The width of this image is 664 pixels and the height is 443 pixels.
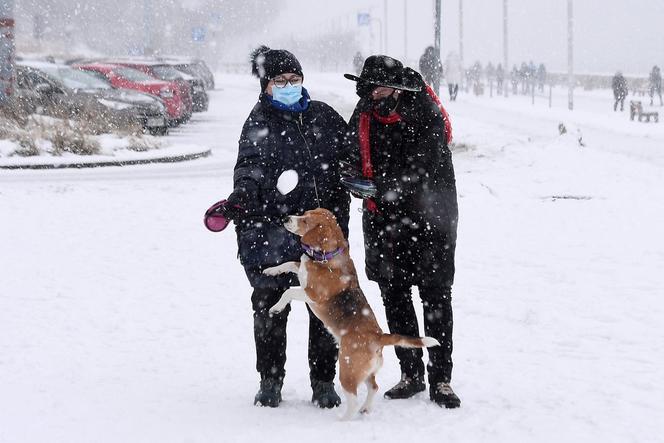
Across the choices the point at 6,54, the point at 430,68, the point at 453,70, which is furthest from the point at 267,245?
the point at 453,70

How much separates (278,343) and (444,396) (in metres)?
0.90

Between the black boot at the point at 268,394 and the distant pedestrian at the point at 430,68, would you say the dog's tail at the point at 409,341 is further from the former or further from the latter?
the distant pedestrian at the point at 430,68

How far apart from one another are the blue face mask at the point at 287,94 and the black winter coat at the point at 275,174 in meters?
0.06

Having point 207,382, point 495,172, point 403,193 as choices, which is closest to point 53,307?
point 207,382

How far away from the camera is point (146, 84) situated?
20469mm

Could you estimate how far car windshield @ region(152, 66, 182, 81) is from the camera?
922 inches

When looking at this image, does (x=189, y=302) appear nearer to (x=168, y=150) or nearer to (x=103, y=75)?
(x=168, y=150)

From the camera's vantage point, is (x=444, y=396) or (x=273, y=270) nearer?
(x=273, y=270)

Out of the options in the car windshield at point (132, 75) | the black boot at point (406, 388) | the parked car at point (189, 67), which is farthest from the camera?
the parked car at point (189, 67)

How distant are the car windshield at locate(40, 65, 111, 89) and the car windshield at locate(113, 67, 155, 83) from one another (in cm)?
101

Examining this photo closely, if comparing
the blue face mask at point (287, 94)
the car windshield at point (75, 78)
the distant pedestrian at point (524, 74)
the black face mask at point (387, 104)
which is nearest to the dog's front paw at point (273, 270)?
the blue face mask at point (287, 94)

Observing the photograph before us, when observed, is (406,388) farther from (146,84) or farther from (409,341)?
(146,84)

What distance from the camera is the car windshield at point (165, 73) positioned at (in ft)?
76.9

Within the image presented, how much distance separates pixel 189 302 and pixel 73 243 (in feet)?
7.71
